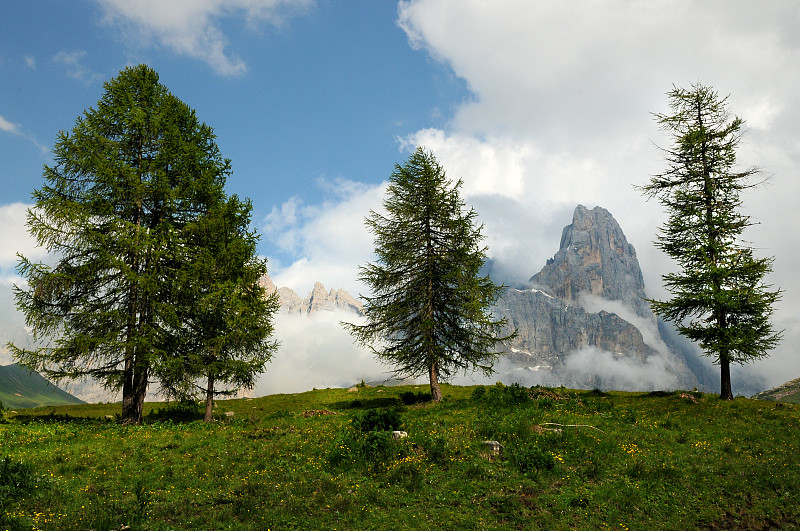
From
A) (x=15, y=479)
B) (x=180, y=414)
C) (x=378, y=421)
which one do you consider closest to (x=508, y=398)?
(x=378, y=421)

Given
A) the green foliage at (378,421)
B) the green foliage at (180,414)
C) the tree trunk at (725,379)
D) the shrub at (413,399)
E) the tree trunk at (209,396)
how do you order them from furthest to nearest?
1. the shrub at (413,399)
2. the tree trunk at (725,379)
3. the green foliage at (180,414)
4. the tree trunk at (209,396)
5. the green foliage at (378,421)

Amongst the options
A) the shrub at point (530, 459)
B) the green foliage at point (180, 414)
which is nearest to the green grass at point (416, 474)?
the shrub at point (530, 459)

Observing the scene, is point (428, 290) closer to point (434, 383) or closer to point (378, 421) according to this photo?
point (434, 383)

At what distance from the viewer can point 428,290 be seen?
2769 cm

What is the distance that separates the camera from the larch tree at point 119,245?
775 inches

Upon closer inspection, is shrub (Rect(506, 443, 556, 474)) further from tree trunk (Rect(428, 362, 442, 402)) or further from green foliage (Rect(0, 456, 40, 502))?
tree trunk (Rect(428, 362, 442, 402))

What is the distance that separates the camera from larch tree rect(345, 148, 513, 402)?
88.2 ft

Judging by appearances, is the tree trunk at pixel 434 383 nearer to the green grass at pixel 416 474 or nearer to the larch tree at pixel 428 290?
the larch tree at pixel 428 290

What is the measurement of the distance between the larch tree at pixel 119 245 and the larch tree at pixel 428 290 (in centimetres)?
1094

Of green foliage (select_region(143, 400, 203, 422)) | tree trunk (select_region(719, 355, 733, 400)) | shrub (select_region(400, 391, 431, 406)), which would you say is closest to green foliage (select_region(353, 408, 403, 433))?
shrub (select_region(400, 391, 431, 406))

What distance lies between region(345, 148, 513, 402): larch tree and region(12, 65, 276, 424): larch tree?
10.9 metres

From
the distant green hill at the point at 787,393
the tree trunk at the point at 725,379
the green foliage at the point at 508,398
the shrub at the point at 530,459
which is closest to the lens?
the shrub at the point at 530,459

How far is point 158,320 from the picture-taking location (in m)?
20.9

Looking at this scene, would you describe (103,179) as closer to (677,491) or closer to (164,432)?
(164,432)
